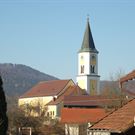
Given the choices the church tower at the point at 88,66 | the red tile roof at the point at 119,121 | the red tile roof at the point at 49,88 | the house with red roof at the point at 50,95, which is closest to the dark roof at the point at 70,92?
the house with red roof at the point at 50,95

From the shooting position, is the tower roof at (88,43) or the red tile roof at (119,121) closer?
the red tile roof at (119,121)

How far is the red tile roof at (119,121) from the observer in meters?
20.8

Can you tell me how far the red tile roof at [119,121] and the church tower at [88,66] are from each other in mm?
110609

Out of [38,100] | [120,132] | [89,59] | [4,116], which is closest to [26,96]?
[38,100]

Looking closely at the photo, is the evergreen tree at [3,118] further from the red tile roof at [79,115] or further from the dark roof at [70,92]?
the dark roof at [70,92]

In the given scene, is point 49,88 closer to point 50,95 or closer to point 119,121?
point 50,95

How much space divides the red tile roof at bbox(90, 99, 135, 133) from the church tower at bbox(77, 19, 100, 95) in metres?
111

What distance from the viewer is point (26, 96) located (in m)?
147

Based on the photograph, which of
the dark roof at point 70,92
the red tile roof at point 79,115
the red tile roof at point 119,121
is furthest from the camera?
the dark roof at point 70,92

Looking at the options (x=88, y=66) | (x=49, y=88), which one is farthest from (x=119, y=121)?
(x=49, y=88)

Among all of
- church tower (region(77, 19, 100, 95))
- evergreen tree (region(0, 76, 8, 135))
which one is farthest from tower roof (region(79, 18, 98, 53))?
evergreen tree (region(0, 76, 8, 135))

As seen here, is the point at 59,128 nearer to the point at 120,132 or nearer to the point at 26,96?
the point at 120,132

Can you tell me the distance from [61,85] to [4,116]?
344ft

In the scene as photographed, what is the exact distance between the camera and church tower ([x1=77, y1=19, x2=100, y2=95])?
13625cm
